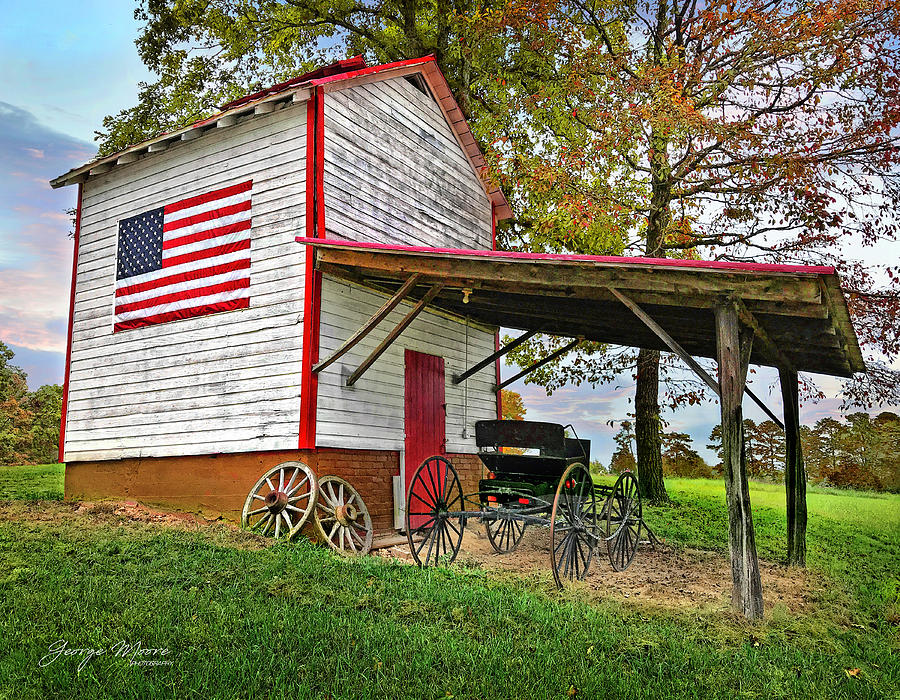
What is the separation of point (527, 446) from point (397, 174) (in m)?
6.05

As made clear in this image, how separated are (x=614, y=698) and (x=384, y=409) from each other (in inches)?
291

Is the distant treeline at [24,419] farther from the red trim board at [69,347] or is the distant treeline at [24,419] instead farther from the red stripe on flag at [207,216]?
the red stripe on flag at [207,216]

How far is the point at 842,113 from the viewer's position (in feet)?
53.5

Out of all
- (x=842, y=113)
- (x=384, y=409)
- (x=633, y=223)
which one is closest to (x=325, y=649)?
(x=384, y=409)

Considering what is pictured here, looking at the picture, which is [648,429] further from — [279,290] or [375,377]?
[279,290]

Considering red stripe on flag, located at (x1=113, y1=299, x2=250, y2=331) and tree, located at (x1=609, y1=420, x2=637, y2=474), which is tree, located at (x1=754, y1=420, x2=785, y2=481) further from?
red stripe on flag, located at (x1=113, y1=299, x2=250, y2=331)

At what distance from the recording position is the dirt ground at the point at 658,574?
8312 millimetres

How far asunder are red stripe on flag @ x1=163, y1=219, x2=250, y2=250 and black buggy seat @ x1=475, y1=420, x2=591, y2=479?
5.17m

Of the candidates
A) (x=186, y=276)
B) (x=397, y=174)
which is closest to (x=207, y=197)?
(x=186, y=276)

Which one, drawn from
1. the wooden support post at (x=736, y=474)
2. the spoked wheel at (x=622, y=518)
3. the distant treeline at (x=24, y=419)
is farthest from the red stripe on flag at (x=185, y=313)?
the distant treeline at (x=24, y=419)

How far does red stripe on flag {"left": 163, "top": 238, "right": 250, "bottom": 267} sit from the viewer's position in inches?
455

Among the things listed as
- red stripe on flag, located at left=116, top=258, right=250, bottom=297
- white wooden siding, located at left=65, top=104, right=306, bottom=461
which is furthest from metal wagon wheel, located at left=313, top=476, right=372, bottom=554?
red stripe on flag, located at left=116, top=258, right=250, bottom=297

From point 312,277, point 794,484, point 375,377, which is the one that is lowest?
point 794,484

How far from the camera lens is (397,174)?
13141 mm
